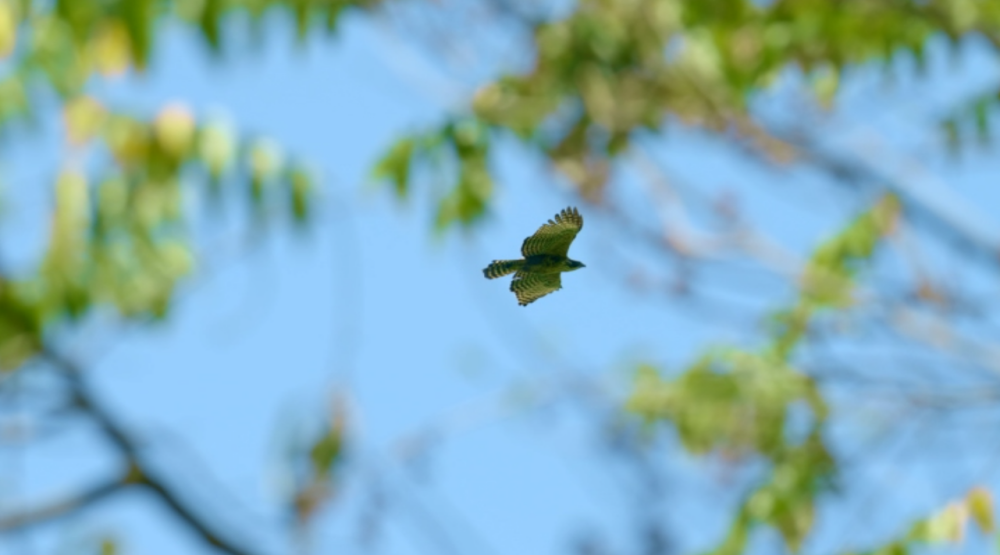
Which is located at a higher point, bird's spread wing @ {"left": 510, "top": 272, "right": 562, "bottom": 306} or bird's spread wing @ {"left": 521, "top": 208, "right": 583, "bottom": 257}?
bird's spread wing @ {"left": 521, "top": 208, "right": 583, "bottom": 257}

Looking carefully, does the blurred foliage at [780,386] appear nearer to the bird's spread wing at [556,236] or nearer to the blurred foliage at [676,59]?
the blurred foliage at [676,59]

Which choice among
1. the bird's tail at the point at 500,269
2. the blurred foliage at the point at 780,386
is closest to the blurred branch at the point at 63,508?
the blurred foliage at the point at 780,386

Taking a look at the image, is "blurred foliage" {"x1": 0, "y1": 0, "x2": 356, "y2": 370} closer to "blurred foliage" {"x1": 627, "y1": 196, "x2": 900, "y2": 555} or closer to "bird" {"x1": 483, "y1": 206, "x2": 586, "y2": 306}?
"blurred foliage" {"x1": 627, "y1": 196, "x2": 900, "y2": 555}

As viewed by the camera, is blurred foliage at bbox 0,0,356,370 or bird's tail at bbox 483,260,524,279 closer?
bird's tail at bbox 483,260,524,279

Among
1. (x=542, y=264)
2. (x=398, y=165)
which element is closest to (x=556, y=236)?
(x=542, y=264)

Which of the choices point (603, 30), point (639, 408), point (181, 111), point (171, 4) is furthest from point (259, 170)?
point (639, 408)

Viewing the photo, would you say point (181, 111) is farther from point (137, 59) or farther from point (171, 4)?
point (137, 59)

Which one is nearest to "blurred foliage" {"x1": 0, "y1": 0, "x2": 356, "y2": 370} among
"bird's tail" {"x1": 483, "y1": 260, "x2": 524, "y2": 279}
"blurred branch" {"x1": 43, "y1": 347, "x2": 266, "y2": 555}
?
"blurred branch" {"x1": 43, "y1": 347, "x2": 266, "y2": 555}

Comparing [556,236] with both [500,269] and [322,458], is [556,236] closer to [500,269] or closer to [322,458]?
[500,269]
